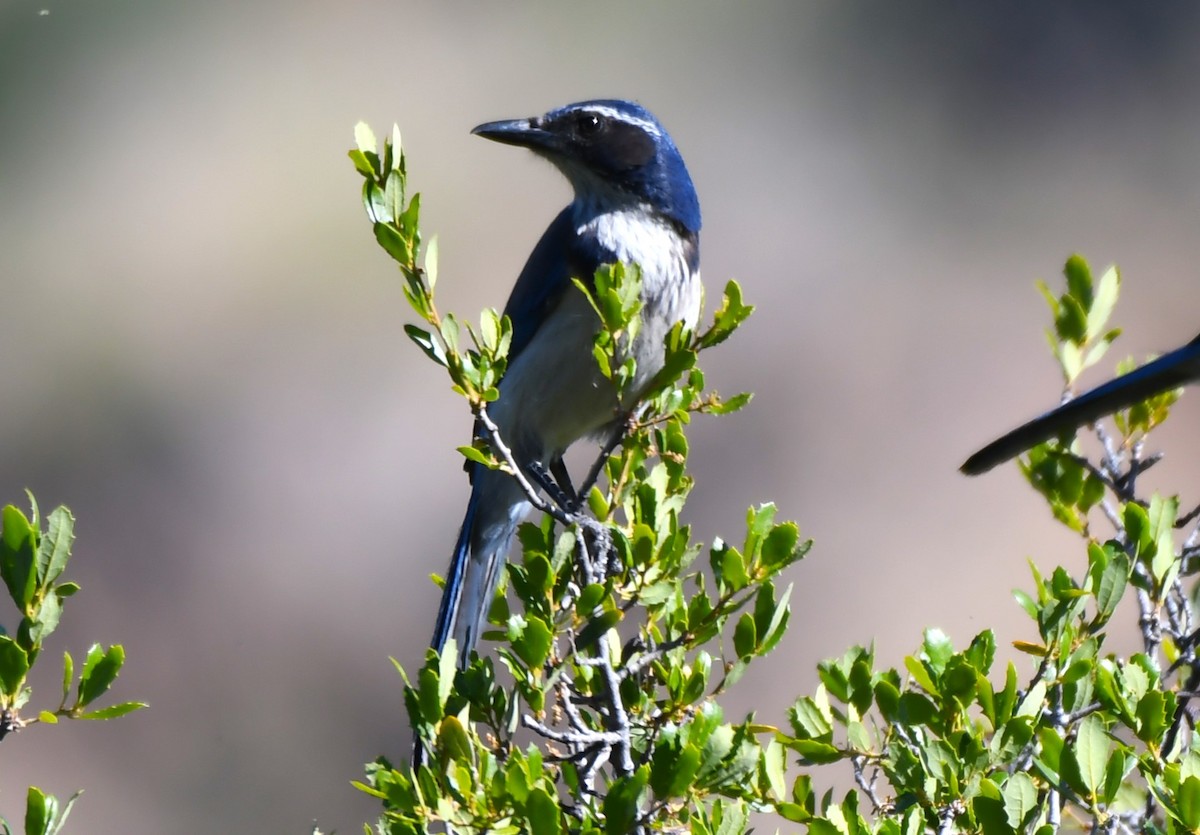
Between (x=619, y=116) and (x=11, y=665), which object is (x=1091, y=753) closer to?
(x=11, y=665)

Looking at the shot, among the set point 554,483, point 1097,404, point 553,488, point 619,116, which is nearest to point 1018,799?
point 1097,404

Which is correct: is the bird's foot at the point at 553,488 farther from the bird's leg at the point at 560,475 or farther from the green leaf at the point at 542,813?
the green leaf at the point at 542,813

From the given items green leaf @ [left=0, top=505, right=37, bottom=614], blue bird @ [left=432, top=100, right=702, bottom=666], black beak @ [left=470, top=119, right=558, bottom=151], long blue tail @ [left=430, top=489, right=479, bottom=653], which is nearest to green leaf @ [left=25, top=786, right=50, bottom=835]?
green leaf @ [left=0, top=505, right=37, bottom=614]

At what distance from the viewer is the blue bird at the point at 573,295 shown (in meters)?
3.21

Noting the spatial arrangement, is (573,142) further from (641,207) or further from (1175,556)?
(1175,556)

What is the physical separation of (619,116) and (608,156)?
0.13m

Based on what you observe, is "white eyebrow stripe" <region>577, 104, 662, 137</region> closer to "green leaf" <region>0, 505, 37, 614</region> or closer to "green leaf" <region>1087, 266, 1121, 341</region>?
"green leaf" <region>1087, 266, 1121, 341</region>

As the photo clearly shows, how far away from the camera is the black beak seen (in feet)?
11.0

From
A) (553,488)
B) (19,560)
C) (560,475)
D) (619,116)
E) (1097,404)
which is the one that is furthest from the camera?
(560,475)

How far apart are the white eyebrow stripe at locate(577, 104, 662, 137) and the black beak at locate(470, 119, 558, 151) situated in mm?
111

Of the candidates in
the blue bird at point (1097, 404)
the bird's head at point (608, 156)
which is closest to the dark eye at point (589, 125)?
the bird's head at point (608, 156)

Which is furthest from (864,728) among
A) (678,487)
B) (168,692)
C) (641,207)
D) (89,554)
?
(89,554)

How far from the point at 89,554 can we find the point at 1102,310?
18.7ft

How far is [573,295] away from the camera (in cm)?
327
